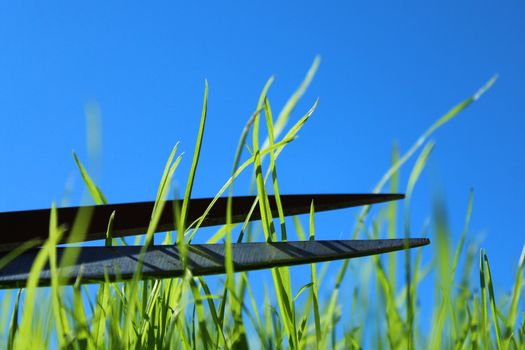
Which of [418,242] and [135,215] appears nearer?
[418,242]

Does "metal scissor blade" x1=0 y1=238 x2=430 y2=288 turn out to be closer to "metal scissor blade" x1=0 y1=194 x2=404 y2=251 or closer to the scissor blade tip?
the scissor blade tip

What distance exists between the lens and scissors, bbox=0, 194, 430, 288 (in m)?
0.84

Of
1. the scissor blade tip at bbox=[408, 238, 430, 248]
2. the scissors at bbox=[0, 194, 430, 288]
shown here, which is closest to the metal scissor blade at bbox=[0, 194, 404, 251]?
the scissors at bbox=[0, 194, 430, 288]

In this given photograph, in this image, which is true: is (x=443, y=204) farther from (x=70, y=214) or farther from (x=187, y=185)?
(x=70, y=214)

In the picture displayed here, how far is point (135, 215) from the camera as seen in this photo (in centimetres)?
112

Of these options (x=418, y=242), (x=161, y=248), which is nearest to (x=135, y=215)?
(x=161, y=248)

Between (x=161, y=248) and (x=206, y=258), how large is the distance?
0.08m

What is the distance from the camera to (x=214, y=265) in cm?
85

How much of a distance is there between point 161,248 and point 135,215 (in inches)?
8.6

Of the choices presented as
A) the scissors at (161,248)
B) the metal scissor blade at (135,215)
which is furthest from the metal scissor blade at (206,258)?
the metal scissor blade at (135,215)

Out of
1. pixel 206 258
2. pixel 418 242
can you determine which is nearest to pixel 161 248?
pixel 206 258

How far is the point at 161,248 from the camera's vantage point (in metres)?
0.91

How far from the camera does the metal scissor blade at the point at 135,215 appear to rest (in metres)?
1.09

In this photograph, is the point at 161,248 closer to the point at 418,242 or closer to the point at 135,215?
the point at 135,215
